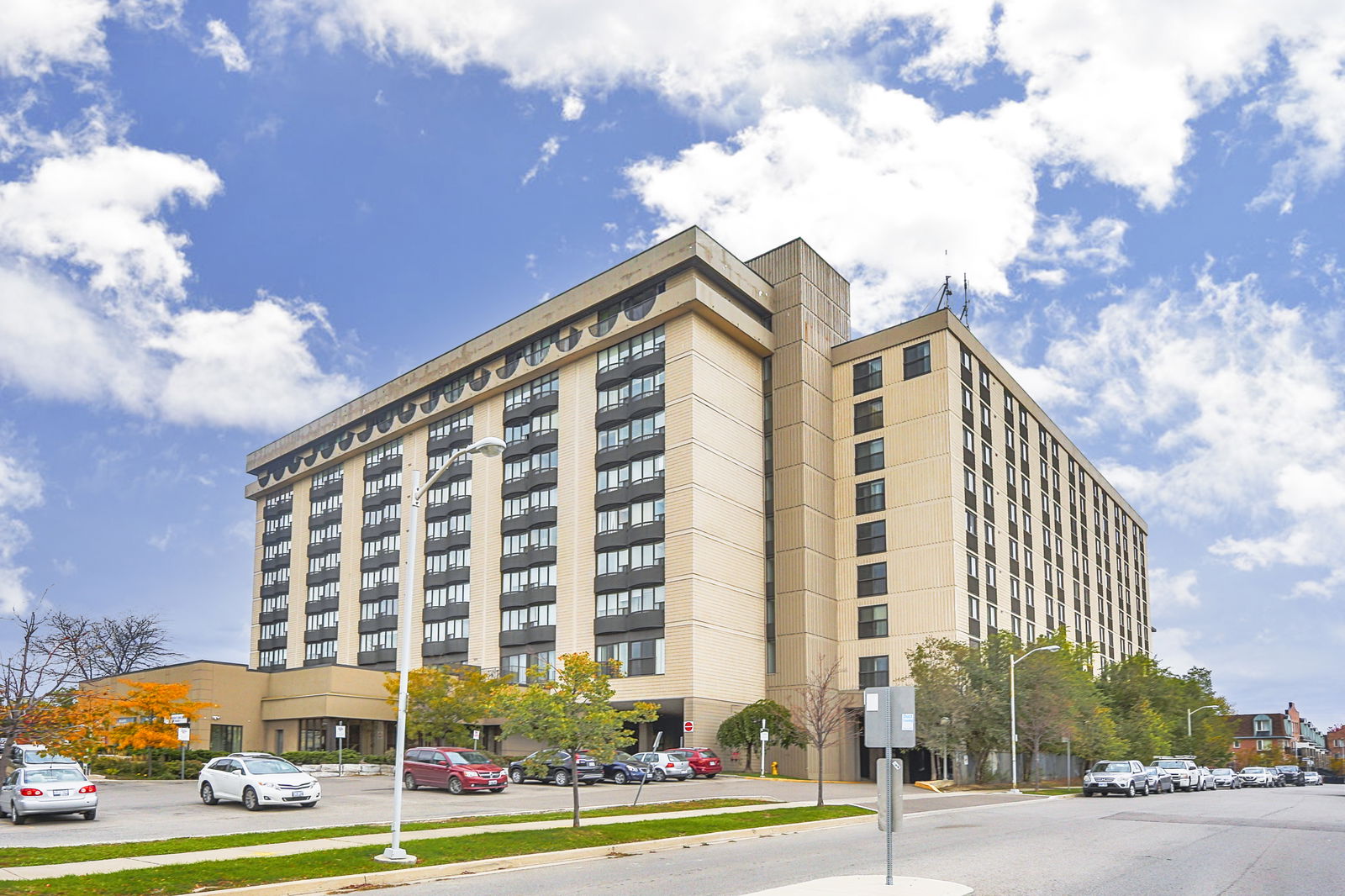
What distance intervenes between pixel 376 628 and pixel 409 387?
17.9m

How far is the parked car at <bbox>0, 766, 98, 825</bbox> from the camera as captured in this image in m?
27.9

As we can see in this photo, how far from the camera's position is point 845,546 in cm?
6994

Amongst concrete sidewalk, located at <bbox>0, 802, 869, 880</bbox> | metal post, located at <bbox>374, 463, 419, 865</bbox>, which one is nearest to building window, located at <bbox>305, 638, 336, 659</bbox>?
concrete sidewalk, located at <bbox>0, 802, 869, 880</bbox>

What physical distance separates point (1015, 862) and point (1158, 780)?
36.1 meters

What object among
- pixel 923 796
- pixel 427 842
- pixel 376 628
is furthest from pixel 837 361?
pixel 427 842

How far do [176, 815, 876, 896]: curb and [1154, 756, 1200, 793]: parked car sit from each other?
114 ft

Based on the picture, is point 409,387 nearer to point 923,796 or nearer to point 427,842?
point 923,796

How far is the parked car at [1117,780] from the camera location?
150 feet

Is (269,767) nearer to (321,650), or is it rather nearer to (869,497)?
(869,497)

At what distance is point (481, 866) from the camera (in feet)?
65.4

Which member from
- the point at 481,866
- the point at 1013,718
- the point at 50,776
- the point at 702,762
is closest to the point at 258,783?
the point at 50,776

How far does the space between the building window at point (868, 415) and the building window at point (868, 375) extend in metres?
0.90

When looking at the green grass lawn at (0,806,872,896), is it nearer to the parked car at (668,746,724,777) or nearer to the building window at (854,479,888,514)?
the parked car at (668,746,724,777)

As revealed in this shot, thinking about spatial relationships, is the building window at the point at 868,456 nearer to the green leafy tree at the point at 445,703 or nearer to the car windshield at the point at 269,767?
the green leafy tree at the point at 445,703
